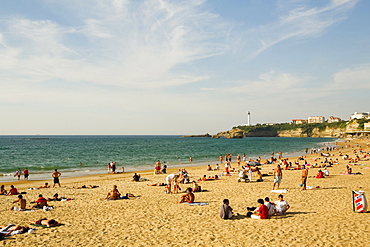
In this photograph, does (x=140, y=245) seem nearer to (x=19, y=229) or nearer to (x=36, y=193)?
(x=19, y=229)

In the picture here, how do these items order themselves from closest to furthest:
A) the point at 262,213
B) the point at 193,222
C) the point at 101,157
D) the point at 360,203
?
the point at 193,222
the point at 262,213
the point at 360,203
the point at 101,157

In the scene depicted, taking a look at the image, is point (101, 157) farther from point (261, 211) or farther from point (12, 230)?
point (261, 211)

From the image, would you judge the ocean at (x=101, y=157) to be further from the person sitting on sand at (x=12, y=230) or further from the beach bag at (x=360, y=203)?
the beach bag at (x=360, y=203)

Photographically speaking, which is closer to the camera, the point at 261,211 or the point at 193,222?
the point at 193,222

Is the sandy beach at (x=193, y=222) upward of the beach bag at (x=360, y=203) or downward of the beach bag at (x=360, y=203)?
downward

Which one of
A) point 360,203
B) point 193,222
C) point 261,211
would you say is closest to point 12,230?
point 193,222

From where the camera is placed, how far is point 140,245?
328 inches

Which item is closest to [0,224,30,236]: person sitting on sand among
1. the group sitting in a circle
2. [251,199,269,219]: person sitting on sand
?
the group sitting in a circle

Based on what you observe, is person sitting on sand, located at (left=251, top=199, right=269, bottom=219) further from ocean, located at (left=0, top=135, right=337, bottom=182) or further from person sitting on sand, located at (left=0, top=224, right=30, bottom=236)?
ocean, located at (left=0, top=135, right=337, bottom=182)

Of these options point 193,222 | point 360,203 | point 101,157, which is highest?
point 360,203

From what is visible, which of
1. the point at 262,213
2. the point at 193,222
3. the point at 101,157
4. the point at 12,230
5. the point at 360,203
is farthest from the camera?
the point at 101,157

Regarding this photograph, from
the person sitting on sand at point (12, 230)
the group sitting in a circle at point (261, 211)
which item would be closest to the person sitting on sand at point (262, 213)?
the group sitting in a circle at point (261, 211)

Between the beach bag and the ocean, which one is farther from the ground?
the beach bag

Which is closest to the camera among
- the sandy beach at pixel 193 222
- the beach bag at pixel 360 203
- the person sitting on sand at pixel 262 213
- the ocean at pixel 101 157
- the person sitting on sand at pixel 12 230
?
the sandy beach at pixel 193 222
